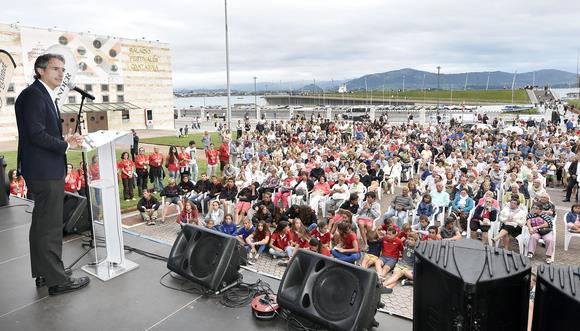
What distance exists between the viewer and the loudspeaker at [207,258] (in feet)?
11.7

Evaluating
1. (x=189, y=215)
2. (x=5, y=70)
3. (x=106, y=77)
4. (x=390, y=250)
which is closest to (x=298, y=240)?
(x=390, y=250)

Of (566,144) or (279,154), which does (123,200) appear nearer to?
(279,154)

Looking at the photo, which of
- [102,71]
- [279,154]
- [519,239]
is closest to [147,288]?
[519,239]

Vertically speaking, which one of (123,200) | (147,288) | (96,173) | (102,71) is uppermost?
(102,71)

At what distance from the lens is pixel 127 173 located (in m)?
10.4

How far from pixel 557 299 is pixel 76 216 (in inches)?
193

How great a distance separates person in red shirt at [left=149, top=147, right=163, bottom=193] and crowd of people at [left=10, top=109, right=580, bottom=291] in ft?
0.10

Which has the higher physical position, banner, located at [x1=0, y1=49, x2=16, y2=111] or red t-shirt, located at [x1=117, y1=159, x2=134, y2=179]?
banner, located at [x1=0, y1=49, x2=16, y2=111]

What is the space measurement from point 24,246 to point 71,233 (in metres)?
0.51

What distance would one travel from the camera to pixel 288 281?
3.31 m

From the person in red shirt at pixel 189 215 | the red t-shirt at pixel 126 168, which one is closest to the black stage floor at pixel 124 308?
the person in red shirt at pixel 189 215

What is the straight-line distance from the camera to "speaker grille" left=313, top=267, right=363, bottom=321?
9.63ft

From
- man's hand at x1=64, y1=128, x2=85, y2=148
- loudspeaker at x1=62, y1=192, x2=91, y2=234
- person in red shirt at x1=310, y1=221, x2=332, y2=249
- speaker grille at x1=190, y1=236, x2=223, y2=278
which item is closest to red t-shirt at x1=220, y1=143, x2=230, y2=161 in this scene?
person in red shirt at x1=310, y1=221, x2=332, y2=249

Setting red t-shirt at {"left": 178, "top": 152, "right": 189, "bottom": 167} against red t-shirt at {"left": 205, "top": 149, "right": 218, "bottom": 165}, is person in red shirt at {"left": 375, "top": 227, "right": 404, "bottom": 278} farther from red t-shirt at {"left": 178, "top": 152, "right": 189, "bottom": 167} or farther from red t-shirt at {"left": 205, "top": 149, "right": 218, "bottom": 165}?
red t-shirt at {"left": 205, "top": 149, "right": 218, "bottom": 165}
